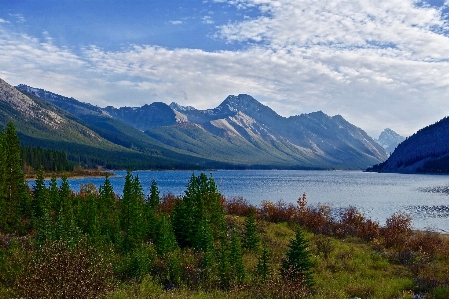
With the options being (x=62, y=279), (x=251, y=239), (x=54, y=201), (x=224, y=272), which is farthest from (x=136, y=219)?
(x=62, y=279)

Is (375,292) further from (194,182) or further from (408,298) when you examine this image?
(194,182)

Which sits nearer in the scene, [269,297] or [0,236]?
[269,297]

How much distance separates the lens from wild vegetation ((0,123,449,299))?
479 inches

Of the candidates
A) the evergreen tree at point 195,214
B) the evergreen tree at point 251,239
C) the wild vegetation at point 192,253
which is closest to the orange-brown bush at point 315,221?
the wild vegetation at point 192,253

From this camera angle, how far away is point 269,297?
1309 cm

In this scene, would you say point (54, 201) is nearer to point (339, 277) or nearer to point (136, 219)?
point (136, 219)

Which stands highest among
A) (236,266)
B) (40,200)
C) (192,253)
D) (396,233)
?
(40,200)

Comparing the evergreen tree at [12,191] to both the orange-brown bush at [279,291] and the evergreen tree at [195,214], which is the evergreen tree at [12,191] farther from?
the orange-brown bush at [279,291]

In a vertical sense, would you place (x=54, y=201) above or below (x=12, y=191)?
below

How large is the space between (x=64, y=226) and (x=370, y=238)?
74.6ft

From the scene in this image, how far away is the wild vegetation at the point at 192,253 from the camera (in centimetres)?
1217

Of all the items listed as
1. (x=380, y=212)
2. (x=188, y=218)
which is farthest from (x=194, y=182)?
(x=380, y=212)

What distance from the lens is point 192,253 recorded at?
2186cm

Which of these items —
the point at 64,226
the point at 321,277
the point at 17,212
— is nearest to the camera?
the point at 321,277
